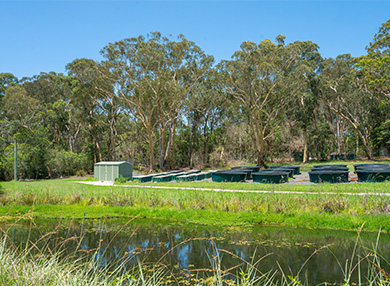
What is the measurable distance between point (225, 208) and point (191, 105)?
2595 cm

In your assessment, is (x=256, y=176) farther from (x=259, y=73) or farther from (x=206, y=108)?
(x=206, y=108)

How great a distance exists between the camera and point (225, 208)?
36.2 ft

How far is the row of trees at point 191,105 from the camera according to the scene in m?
29.3

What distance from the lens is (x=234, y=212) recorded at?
35.0 feet

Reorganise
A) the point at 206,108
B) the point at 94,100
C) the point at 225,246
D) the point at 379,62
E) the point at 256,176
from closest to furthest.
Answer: the point at 225,246 → the point at 256,176 → the point at 379,62 → the point at 94,100 → the point at 206,108

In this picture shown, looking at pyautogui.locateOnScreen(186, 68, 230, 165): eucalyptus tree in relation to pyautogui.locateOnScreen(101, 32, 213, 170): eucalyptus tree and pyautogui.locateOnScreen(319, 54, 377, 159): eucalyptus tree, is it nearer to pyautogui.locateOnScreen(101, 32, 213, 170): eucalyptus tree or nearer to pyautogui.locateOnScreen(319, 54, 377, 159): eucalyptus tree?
pyautogui.locateOnScreen(101, 32, 213, 170): eucalyptus tree

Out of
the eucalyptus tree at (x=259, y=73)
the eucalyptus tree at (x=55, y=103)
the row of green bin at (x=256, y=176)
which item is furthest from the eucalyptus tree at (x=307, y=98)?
the eucalyptus tree at (x=55, y=103)

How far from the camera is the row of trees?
29.3m

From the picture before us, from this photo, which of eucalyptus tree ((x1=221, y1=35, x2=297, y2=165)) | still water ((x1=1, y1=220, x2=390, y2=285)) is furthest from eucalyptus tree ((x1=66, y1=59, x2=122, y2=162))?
still water ((x1=1, y1=220, x2=390, y2=285))

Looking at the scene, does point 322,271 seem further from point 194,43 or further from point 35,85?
point 35,85

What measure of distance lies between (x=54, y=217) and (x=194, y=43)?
25913 millimetres

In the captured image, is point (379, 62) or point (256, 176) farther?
point (379, 62)

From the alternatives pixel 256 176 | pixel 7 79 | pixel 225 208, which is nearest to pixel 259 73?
pixel 256 176

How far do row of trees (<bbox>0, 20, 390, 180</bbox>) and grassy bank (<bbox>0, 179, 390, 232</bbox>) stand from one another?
1616 cm
